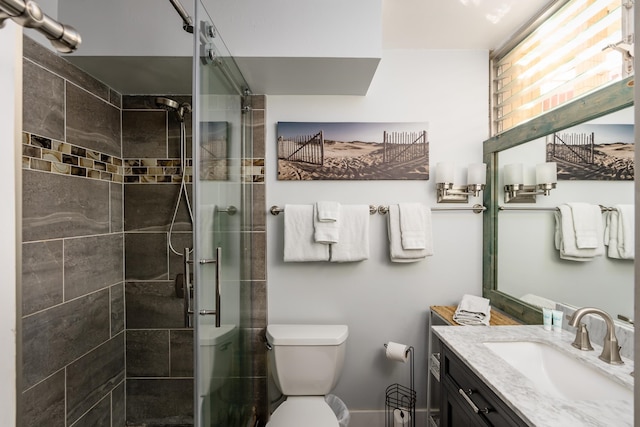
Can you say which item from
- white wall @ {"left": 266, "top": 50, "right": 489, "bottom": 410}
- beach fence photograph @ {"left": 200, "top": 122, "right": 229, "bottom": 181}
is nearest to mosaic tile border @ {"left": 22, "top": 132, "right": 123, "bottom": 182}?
beach fence photograph @ {"left": 200, "top": 122, "right": 229, "bottom": 181}

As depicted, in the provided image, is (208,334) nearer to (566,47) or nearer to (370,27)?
(370,27)

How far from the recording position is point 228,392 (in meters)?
1.50

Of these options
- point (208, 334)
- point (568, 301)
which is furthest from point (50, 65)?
point (568, 301)

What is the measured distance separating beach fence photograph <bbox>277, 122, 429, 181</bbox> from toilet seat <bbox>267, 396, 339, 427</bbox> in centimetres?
125

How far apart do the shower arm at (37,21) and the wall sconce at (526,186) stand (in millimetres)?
1776

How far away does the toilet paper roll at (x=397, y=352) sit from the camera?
5.98 feet

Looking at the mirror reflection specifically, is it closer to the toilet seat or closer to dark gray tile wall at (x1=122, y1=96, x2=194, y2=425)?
the toilet seat

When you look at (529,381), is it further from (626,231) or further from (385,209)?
(385,209)

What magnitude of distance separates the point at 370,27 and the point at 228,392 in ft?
5.98

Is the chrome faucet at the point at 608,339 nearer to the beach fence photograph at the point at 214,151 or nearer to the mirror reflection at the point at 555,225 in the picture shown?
the mirror reflection at the point at 555,225

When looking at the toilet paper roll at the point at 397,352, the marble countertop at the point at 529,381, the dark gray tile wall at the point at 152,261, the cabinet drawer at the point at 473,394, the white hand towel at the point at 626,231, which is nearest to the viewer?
the marble countertop at the point at 529,381

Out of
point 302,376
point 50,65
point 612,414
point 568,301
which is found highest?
point 50,65

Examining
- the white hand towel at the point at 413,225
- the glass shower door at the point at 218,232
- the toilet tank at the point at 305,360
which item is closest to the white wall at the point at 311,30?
the glass shower door at the point at 218,232

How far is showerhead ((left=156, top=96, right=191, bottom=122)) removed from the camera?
5.66ft
